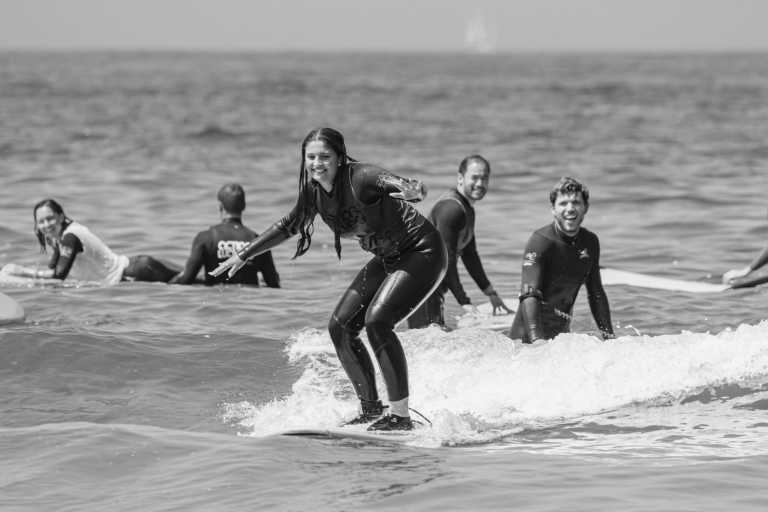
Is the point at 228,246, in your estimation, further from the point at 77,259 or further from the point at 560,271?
the point at 560,271

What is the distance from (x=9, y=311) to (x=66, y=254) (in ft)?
5.37

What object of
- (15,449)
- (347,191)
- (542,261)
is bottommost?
(15,449)

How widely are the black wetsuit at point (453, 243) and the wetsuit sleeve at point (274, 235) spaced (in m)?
2.63

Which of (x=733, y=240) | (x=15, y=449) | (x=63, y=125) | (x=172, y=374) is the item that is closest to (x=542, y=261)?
(x=172, y=374)

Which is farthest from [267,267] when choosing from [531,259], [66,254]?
[531,259]

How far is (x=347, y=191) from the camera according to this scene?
7129 millimetres

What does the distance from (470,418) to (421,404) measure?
0.78 metres

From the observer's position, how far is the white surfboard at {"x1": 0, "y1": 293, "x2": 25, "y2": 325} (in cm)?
1109

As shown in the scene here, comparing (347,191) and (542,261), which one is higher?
(347,191)

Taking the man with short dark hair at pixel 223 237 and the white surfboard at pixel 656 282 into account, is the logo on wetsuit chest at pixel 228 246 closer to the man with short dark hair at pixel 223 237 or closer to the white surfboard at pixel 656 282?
the man with short dark hair at pixel 223 237

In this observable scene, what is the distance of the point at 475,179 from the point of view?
1019cm

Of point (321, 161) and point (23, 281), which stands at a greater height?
point (321, 161)

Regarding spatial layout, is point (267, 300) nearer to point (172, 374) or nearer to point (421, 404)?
point (172, 374)

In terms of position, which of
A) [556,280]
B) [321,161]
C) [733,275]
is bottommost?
[733,275]
